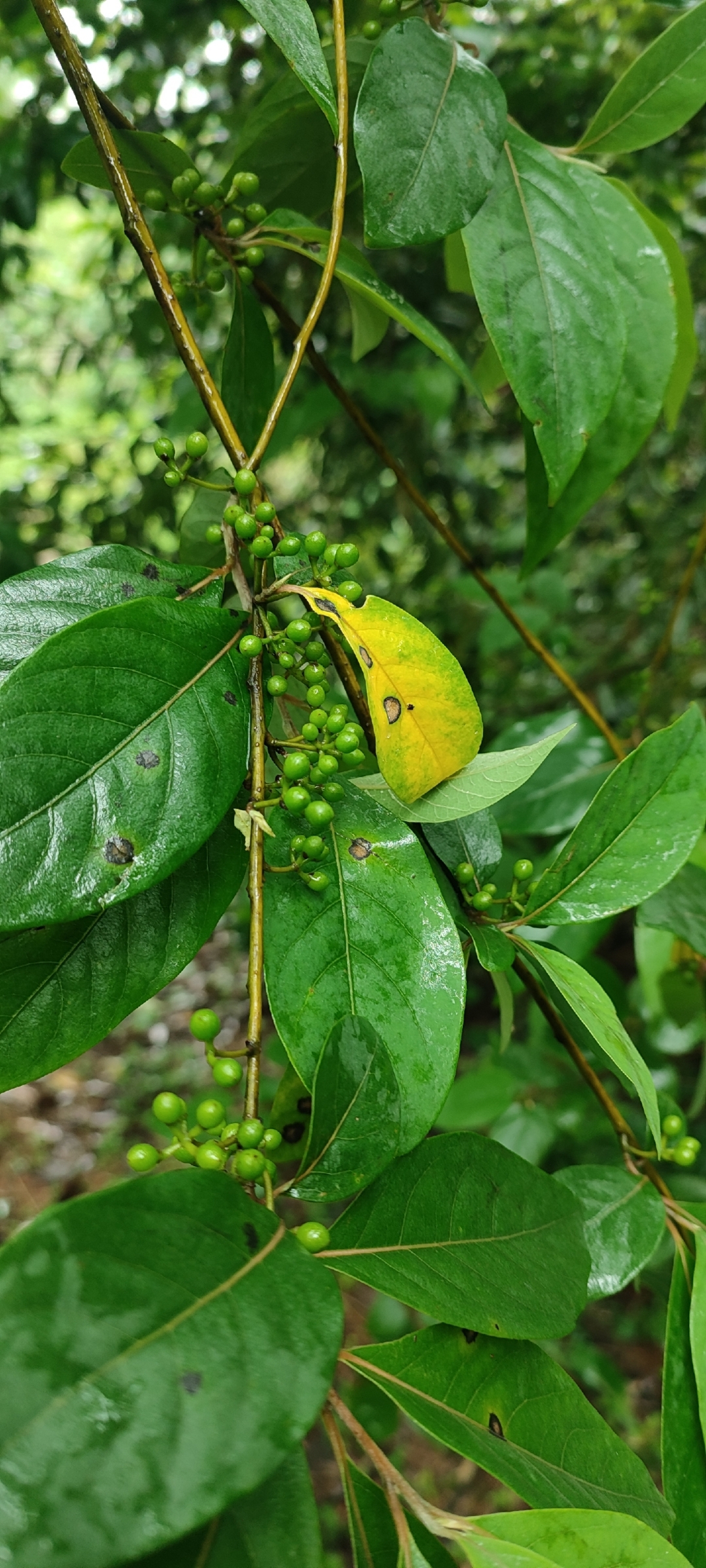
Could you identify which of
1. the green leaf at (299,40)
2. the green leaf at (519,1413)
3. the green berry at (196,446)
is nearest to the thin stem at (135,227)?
the green berry at (196,446)

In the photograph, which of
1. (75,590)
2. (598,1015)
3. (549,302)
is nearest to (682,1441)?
(598,1015)

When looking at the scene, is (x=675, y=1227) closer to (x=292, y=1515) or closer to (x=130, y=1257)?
(x=292, y=1515)

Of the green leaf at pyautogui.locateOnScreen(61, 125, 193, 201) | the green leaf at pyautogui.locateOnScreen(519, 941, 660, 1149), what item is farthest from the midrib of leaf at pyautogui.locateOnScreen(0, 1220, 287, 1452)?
the green leaf at pyautogui.locateOnScreen(61, 125, 193, 201)

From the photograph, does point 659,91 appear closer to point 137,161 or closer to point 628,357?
point 628,357

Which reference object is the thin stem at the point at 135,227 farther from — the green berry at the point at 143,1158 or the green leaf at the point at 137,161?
the green berry at the point at 143,1158

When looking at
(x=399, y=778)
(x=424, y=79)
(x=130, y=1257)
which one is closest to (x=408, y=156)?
(x=424, y=79)

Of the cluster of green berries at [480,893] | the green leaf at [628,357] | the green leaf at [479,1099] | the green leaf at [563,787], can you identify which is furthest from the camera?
the green leaf at [479,1099]
